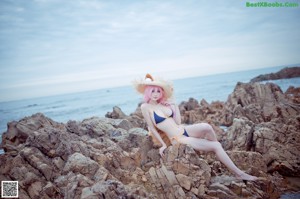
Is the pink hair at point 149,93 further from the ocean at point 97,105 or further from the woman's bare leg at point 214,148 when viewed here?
the ocean at point 97,105

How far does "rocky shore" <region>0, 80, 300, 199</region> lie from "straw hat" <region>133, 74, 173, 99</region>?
1.10m

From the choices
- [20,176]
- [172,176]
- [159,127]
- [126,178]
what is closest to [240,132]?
[159,127]

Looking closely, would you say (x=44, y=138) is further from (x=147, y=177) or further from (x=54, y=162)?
(x=147, y=177)

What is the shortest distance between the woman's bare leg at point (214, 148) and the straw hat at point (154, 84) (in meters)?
1.09

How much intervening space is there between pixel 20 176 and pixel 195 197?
10.0 feet

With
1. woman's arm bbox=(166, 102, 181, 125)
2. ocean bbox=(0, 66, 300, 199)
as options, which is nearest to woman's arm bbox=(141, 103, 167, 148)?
woman's arm bbox=(166, 102, 181, 125)

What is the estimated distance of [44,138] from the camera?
5.16 metres

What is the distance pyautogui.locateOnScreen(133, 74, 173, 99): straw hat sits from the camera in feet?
17.7

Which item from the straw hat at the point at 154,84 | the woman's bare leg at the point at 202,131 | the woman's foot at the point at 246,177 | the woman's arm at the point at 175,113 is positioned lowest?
the woman's foot at the point at 246,177

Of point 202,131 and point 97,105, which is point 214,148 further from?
point 97,105

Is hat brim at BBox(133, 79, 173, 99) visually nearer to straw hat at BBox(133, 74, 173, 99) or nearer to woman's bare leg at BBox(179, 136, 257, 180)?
straw hat at BBox(133, 74, 173, 99)

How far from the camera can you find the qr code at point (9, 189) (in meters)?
3.86

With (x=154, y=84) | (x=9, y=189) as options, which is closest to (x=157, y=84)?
(x=154, y=84)

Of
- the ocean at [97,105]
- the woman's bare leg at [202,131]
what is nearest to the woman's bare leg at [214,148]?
the woman's bare leg at [202,131]
